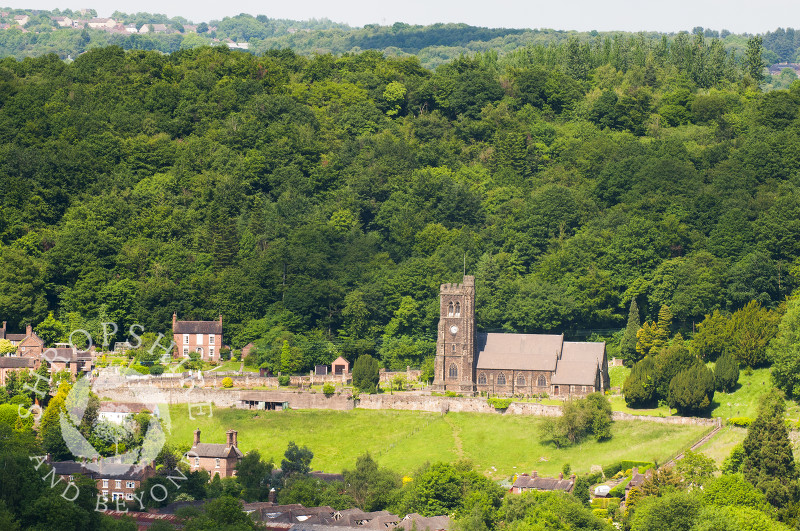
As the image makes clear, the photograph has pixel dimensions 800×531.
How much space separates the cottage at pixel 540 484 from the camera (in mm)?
80375

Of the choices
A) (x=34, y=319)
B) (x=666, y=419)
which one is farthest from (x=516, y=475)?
(x=34, y=319)

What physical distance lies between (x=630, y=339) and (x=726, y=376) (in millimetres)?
10054

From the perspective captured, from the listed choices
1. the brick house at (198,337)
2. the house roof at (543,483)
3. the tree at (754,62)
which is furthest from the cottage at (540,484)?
the tree at (754,62)

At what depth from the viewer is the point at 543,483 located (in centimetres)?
8119

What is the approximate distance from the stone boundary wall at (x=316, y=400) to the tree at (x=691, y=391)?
805 cm

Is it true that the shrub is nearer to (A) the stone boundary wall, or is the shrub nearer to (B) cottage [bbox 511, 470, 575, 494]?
(A) the stone boundary wall

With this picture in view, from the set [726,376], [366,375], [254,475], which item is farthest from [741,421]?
[254,475]

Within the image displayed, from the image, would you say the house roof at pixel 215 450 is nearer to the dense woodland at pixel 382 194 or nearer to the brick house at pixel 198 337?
the dense woodland at pixel 382 194

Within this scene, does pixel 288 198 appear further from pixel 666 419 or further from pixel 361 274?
pixel 666 419

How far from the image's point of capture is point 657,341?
99.9 metres

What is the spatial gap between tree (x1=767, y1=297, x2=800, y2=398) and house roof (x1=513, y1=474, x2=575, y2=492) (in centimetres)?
1588

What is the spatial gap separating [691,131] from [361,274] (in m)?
35.0

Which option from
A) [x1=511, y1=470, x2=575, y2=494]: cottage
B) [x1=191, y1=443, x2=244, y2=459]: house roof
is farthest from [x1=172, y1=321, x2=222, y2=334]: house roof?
[x1=511, y1=470, x2=575, y2=494]: cottage

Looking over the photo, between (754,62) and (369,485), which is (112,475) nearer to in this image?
(369,485)
